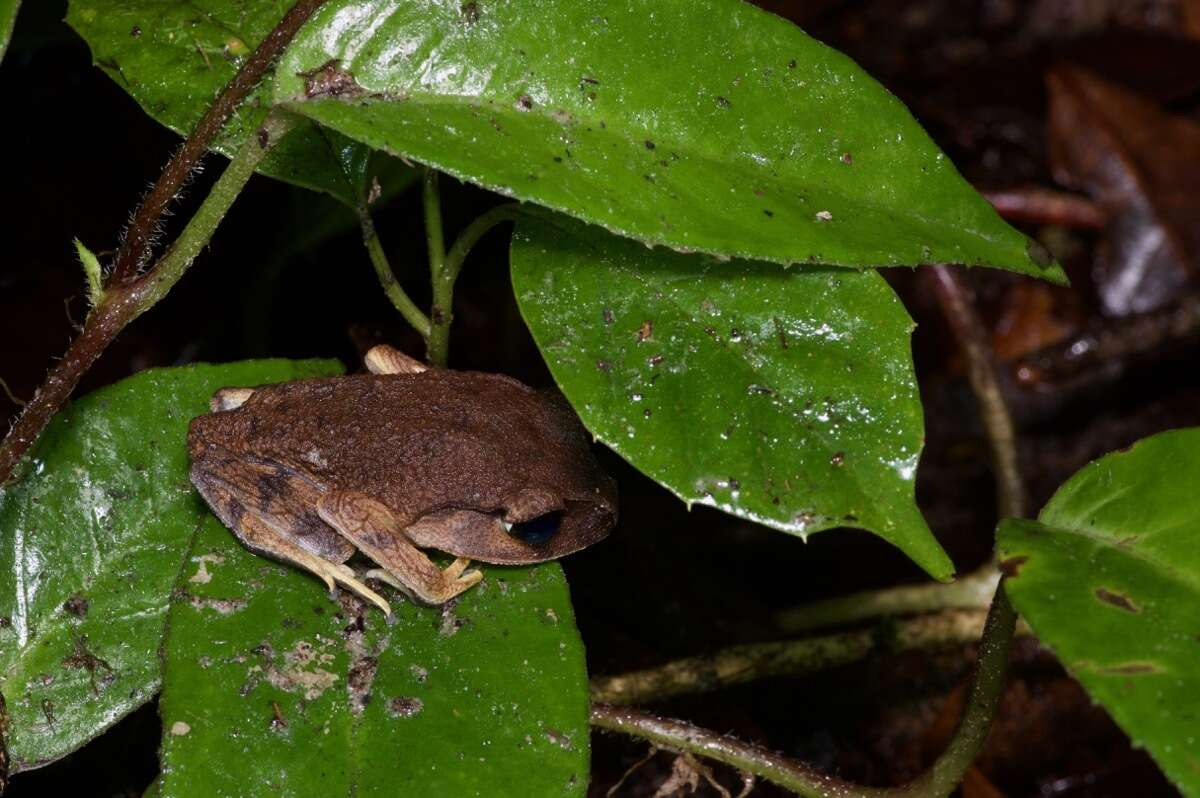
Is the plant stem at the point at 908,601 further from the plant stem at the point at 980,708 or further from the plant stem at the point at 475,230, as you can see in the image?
the plant stem at the point at 475,230

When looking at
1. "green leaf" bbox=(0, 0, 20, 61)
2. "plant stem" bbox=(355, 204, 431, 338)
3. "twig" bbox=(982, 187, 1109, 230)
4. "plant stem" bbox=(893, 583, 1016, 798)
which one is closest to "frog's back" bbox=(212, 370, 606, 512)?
"plant stem" bbox=(355, 204, 431, 338)

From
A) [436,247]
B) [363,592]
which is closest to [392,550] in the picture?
[363,592]

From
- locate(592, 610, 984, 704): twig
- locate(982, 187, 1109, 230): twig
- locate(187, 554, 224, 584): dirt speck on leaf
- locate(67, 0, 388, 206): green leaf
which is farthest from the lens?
locate(982, 187, 1109, 230): twig

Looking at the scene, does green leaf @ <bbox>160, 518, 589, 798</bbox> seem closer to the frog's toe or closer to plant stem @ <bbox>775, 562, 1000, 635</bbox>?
the frog's toe

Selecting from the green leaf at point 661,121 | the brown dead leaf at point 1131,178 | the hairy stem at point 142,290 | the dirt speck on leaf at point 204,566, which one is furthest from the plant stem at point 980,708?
the brown dead leaf at point 1131,178

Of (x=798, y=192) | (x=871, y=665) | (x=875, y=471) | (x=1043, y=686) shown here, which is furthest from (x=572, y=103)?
(x=1043, y=686)

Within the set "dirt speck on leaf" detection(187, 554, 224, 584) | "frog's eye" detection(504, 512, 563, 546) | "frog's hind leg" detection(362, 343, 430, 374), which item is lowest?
"frog's eye" detection(504, 512, 563, 546)

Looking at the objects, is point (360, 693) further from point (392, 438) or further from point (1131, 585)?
point (1131, 585)

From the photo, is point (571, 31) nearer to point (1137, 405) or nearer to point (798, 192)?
point (798, 192)
